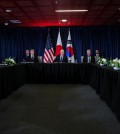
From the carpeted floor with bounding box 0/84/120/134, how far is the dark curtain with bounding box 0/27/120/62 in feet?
26.0

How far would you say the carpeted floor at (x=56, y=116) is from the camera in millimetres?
3650

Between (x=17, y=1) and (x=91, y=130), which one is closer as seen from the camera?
(x=91, y=130)

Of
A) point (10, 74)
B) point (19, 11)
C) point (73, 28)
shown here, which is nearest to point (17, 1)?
point (19, 11)

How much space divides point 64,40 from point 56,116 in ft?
32.2

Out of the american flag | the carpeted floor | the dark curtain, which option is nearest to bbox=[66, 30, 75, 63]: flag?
the american flag

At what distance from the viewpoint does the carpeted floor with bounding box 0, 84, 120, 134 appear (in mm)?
3650

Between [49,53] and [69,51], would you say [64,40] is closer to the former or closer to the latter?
[69,51]

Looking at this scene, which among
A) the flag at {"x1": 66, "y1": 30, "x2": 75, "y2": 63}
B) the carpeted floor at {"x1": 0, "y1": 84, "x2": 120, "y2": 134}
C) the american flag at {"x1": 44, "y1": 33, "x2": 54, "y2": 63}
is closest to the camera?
the carpeted floor at {"x1": 0, "y1": 84, "x2": 120, "y2": 134}

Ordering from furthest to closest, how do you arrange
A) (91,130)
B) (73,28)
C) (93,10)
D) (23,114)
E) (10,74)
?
(73,28)
(93,10)
(10,74)
(23,114)
(91,130)

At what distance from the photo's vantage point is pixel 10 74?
→ 6969mm

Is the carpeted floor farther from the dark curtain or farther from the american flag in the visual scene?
the dark curtain

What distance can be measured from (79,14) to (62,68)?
2270 mm

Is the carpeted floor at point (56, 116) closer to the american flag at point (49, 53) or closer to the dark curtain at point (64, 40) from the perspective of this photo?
the american flag at point (49, 53)

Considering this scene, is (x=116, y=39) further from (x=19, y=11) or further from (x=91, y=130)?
(x=91, y=130)
